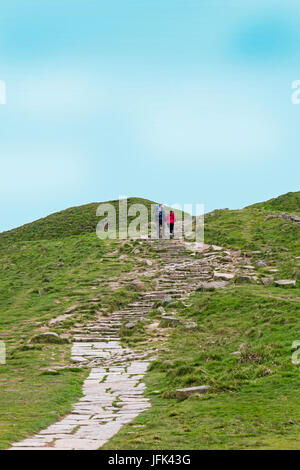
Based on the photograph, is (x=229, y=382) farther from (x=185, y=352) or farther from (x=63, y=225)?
(x=63, y=225)

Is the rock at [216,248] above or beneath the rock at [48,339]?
above

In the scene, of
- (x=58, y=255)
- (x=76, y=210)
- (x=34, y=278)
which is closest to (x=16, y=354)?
(x=34, y=278)

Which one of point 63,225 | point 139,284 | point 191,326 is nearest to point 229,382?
point 191,326

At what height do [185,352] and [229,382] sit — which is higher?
[229,382]

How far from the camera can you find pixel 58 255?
44344 millimetres

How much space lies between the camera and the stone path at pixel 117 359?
9852 millimetres

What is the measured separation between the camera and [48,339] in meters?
21.4

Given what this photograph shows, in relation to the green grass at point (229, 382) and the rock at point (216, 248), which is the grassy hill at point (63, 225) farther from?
the green grass at point (229, 382)

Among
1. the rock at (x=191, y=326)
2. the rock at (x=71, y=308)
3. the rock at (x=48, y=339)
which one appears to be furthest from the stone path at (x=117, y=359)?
the rock at (x=191, y=326)

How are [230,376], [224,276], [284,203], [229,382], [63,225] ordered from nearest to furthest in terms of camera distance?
[229,382], [230,376], [224,276], [284,203], [63,225]

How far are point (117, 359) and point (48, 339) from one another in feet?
13.3

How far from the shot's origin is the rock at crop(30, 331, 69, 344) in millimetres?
21344

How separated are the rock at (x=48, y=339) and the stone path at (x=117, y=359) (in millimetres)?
635

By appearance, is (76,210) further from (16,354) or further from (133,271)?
(16,354)
